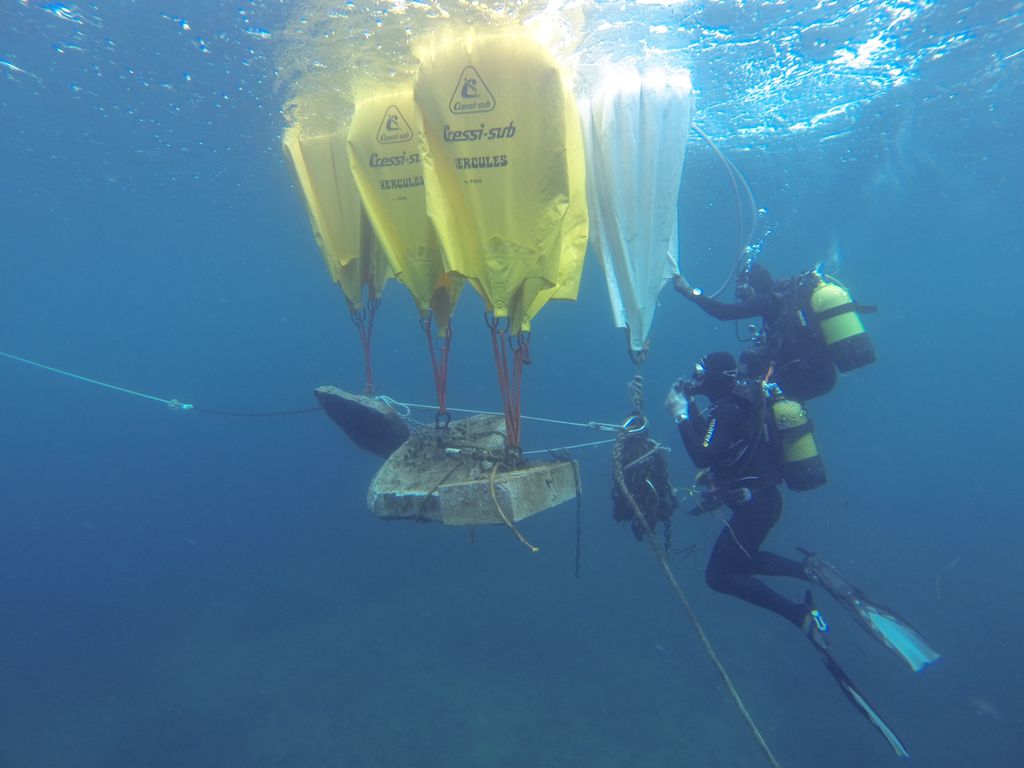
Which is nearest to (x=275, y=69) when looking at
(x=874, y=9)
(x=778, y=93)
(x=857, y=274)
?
(x=874, y=9)

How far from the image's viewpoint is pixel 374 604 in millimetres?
17781

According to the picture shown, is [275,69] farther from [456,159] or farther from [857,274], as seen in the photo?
[857,274]

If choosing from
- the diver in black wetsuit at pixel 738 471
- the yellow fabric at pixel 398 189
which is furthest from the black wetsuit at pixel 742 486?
the yellow fabric at pixel 398 189

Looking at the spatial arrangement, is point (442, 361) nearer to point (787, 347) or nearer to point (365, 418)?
point (365, 418)

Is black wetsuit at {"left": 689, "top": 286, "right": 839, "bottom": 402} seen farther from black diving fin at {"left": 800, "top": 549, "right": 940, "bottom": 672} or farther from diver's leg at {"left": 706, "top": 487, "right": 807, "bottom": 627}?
black diving fin at {"left": 800, "top": 549, "right": 940, "bottom": 672}

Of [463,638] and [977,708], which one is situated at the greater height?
[463,638]

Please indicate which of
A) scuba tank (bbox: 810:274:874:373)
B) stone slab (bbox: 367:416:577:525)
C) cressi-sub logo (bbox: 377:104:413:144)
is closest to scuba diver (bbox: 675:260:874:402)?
scuba tank (bbox: 810:274:874:373)

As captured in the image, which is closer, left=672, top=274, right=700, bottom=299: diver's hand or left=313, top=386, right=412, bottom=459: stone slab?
left=313, top=386, right=412, bottom=459: stone slab

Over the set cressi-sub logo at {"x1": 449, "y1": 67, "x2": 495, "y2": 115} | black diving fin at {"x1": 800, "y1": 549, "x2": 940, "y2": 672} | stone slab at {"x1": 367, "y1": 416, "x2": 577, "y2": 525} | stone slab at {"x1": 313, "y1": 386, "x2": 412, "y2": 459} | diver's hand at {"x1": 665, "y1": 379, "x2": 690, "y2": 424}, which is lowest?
black diving fin at {"x1": 800, "y1": 549, "x2": 940, "y2": 672}

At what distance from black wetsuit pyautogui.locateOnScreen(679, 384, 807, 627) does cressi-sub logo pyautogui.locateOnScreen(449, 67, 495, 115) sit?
354 centimetres

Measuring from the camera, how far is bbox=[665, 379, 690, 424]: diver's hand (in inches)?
227

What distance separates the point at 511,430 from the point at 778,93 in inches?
555

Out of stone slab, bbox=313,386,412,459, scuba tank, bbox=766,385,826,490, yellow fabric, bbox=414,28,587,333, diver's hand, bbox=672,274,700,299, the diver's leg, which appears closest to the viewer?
yellow fabric, bbox=414,28,587,333

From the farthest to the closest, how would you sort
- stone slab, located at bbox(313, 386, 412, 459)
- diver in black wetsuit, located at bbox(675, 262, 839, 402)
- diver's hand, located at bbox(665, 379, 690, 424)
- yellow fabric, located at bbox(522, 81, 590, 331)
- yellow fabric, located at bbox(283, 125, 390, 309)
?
diver in black wetsuit, located at bbox(675, 262, 839, 402) < yellow fabric, located at bbox(283, 125, 390, 309) < diver's hand, located at bbox(665, 379, 690, 424) < stone slab, located at bbox(313, 386, 412, 459) < yellow fabric, located at bbox(522, 81, 590, 331)
